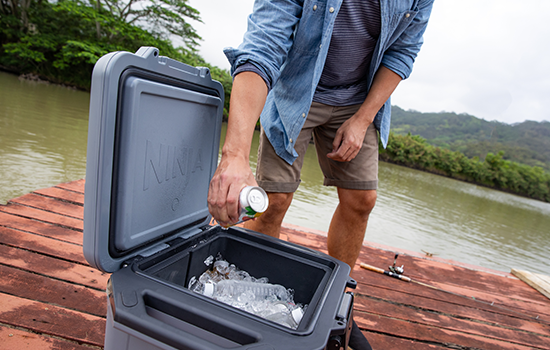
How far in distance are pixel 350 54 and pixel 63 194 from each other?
188cm

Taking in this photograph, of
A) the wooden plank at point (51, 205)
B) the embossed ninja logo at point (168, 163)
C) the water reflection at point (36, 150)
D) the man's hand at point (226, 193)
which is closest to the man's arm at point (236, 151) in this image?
the man's hand at point (226, 193)

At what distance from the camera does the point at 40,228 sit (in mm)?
1516

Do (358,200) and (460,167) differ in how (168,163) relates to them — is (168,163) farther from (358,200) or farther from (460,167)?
(460,167)

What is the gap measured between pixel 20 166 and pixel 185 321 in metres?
3.20

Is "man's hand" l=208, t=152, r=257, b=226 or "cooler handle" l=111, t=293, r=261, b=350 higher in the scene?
"man's hand" l=208, t=152, r=257, b=226

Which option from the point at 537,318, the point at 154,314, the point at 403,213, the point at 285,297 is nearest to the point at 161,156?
the point at 154,314

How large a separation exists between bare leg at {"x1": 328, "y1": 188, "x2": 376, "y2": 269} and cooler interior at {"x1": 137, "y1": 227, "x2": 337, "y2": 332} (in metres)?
0.54

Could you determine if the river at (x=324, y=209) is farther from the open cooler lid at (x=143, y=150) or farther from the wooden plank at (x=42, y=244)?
the open cooler lid at (x=143, y=150)

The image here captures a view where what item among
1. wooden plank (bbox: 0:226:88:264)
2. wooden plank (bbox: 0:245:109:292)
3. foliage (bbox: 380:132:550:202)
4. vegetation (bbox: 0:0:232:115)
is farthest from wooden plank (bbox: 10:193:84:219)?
foliage (bbox: 380:132:550:202)

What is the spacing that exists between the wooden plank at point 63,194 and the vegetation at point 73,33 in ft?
51.0

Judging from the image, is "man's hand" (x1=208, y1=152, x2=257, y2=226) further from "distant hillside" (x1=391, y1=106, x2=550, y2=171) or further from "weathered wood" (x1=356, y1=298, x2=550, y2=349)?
"distant hillside" (x1=391, y1=106, x2=550, y2=171)

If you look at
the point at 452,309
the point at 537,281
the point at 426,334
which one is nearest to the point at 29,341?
the point at 426,334

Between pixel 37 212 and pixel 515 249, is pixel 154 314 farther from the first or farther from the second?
pixel 515 249

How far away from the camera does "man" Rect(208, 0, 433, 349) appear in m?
0.99
